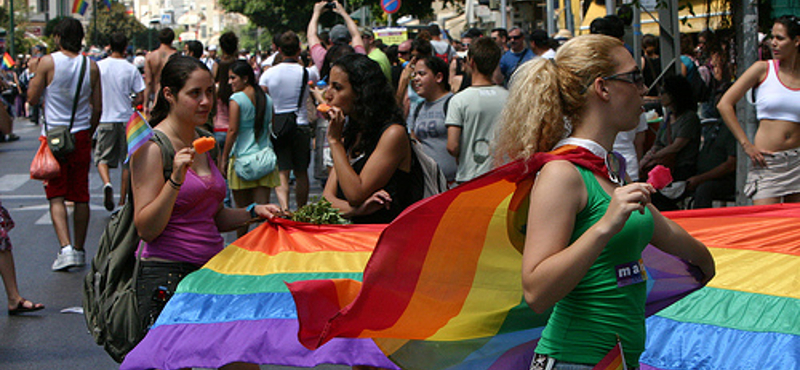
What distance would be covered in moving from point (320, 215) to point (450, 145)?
7.68 feet

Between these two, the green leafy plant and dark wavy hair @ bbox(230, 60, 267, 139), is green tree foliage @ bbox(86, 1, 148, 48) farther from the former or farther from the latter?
the green leafy plant

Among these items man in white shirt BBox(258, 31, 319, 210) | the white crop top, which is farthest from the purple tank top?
man in white shirt BBox(258, 31, 319, 210)

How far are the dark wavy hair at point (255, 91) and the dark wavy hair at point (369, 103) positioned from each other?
3.99 metres

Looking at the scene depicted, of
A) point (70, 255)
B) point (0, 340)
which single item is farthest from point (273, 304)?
point (70, 255)

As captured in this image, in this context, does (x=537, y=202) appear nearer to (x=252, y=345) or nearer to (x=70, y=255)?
(x=252, y=345)

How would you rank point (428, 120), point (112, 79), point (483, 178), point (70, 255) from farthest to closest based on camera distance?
point (112, 79) → point (70, 255) → point (428, 120) → point (483, 178)

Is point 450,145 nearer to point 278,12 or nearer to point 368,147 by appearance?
point 368,147

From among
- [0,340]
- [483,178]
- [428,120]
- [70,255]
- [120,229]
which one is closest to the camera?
[483,178]

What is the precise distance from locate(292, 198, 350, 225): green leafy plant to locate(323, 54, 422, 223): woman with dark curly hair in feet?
0.16

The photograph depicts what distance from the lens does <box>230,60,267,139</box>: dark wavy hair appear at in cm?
855

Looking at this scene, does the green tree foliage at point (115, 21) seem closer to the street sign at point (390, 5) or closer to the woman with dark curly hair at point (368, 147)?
the street sign at point (390, 5)

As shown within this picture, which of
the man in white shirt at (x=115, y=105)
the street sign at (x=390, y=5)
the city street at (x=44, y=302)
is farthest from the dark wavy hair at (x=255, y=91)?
the street sign at (x=390, y=5)

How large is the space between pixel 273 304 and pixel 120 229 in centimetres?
77

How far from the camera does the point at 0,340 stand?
5.99 metres
